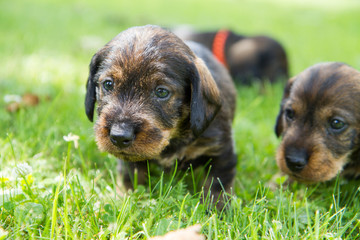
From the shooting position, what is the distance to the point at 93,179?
2.79 metres

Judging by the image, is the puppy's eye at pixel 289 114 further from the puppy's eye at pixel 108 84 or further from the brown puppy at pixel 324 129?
the puppy's eye at pixel 108 84

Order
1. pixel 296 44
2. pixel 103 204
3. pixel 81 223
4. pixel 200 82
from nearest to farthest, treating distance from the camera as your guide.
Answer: pixel 81 223
pixel 103 204
pixel 200 82
pixel 296 44

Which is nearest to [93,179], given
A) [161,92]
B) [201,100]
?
[161,92]

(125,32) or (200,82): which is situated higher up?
(125,32)

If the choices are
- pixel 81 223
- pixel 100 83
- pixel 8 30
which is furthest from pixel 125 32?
pixel 8 30

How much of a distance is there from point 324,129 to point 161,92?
1457 mm

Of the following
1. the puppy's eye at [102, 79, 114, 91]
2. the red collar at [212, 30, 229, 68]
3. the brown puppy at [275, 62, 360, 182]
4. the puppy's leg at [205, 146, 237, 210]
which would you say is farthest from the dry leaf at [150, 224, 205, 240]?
the red collar at [212, 30, 229, 68]

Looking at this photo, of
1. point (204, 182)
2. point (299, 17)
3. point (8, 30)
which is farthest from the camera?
point (299, 17)

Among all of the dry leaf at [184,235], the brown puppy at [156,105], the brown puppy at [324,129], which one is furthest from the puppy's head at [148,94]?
the brown puppy at [324,129]

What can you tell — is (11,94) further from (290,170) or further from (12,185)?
(290,170)

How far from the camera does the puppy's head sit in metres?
2.47

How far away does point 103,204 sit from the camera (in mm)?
2520

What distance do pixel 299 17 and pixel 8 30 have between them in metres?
11.7

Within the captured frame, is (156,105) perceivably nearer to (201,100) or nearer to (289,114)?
(201,100)
